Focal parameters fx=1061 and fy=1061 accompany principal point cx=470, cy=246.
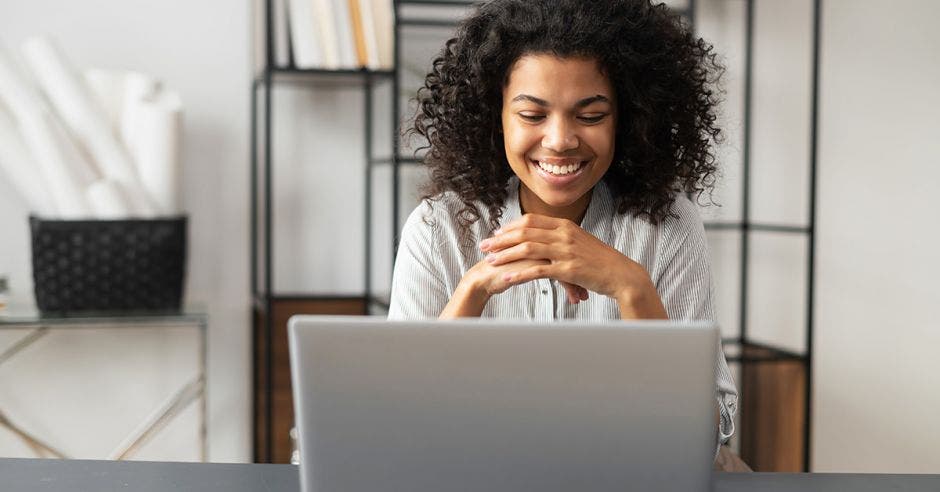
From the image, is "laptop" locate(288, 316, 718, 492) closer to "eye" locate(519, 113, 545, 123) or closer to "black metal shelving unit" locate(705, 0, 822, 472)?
"eye" locate(519, 113, 545, 123)

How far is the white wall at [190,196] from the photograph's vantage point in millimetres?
2766

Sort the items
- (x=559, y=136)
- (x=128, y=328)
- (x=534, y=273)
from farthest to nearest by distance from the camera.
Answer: (x=128, y=328), (x=559, y=136), (x=534, y=273)

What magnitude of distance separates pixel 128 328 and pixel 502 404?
7.27ft

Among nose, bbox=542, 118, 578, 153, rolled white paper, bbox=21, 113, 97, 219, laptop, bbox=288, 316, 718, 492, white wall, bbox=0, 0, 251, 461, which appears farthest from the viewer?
white wall, bbox=0, 0, 251, 461

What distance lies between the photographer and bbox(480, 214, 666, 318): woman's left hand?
134 cm

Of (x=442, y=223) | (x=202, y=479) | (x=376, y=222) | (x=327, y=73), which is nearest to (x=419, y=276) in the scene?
(x=442, y=223)

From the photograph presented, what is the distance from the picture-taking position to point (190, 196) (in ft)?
9.41

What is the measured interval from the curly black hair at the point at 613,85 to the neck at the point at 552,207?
0.04 m

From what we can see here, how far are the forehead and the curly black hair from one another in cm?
1

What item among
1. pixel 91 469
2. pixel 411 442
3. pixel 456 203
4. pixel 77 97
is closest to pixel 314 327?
pixel 411 442

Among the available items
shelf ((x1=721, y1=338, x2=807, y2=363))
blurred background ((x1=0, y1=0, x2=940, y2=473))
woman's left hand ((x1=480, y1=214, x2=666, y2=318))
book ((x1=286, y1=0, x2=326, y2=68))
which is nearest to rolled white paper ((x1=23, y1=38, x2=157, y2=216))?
blurred background ((x1=0, y1=0, x2=940, y2=473))

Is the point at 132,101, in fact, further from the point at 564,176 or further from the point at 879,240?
the point at 879,240

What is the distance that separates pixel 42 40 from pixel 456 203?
1.38 m

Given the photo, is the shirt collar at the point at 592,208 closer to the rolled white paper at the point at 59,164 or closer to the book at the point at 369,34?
the book at the point at 369,34
